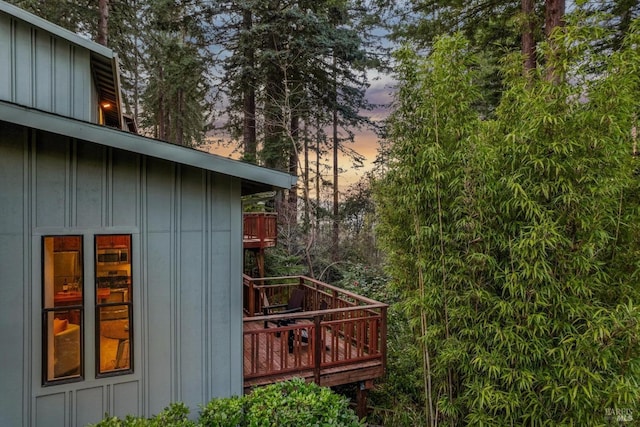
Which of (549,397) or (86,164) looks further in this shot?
(86,164)

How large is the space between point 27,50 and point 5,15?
0.37 meters

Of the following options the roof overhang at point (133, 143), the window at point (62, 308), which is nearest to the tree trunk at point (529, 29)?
the roof overhang at point (133, 143)

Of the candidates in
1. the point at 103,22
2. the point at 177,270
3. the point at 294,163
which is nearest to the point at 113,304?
the point at 177,270

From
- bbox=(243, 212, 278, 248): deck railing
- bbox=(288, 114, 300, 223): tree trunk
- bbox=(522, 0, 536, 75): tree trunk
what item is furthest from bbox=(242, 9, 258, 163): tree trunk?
bbox=(522, 0, 536, 75): tree trunk

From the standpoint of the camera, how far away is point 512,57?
3883 millimetres

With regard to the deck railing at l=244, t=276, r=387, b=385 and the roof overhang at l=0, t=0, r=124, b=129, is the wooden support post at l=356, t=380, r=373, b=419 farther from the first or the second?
the roof overhang at l=0, t=0, r=124, b=129

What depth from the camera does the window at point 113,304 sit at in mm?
3443

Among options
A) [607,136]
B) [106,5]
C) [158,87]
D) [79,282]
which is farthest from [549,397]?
[158,87]

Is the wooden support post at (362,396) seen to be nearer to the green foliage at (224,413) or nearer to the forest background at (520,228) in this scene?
the forest background at (520,228)

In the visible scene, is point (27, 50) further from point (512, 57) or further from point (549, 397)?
point (549, 397)

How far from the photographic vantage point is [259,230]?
9.02m

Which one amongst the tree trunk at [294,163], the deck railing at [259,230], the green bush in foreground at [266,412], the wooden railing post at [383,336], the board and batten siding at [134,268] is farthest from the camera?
the tree trunk at [294,163]

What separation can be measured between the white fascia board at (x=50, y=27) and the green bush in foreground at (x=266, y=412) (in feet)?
A: 14.0

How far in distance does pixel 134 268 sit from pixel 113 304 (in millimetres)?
390
